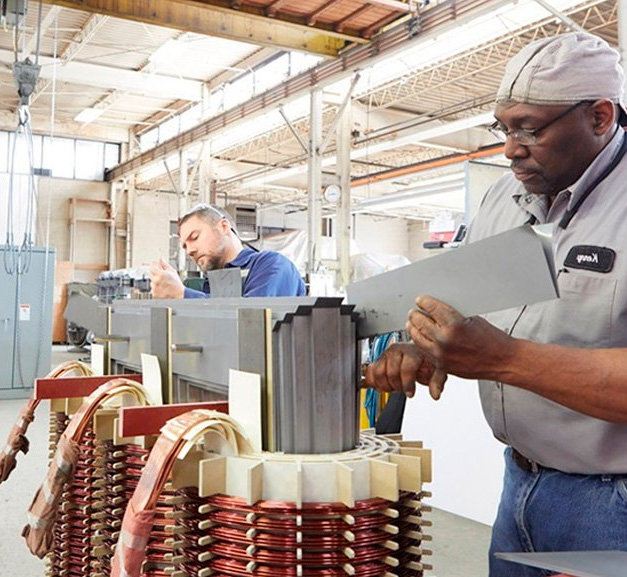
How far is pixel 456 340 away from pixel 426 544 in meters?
2.26

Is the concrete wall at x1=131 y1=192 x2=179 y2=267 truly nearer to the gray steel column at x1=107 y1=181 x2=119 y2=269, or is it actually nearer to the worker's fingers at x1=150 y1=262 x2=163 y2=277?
the gray steel column at x1=107 y1=181 x2=119 y2=269

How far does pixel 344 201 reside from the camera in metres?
5.86

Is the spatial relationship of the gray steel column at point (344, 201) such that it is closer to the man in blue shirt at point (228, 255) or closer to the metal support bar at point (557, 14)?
the metal support bar at point (557, 14)

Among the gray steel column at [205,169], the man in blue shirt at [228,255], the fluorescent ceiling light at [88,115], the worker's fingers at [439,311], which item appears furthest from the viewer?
the fluorescent ceiling light at [88,115]

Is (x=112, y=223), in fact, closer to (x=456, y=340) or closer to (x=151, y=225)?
(x=151, y=225)

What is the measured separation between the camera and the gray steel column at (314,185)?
5.86 metres

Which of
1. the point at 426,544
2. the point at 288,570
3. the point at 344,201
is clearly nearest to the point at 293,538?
the point at 288,570

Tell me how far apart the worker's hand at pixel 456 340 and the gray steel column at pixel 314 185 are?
202 inches

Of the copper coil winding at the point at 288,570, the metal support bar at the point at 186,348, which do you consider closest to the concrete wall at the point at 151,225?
the metal support bar at the point at 186,348

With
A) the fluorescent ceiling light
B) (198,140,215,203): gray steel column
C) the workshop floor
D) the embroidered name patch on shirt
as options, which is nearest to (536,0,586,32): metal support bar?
the workshop floor

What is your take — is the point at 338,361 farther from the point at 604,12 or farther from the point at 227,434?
the point at 604,12

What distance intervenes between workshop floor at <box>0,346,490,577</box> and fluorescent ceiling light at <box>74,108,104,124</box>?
802 centimetres

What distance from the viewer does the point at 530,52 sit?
91 centimetres

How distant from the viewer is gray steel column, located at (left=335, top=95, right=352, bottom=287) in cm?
587
